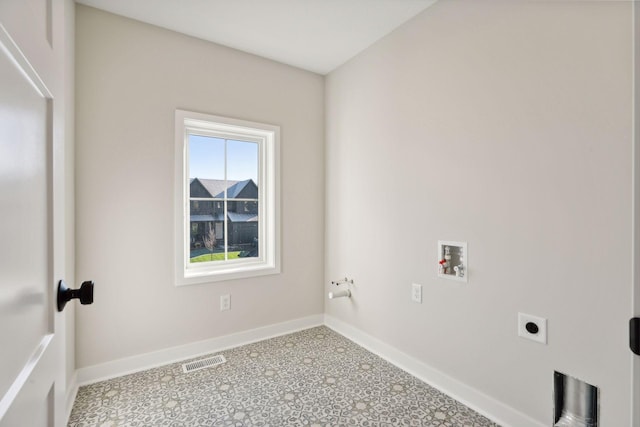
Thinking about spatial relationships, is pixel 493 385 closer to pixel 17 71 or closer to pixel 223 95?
pixel 17 71

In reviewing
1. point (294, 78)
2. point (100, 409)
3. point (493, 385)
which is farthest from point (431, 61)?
point (100, 409)

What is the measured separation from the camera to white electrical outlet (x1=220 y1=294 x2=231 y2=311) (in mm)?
2559

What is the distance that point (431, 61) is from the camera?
6.74 feet

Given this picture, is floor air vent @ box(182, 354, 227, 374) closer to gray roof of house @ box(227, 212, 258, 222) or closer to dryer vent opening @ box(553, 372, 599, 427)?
gray roof of house @ box(227, 212, 258, 222)

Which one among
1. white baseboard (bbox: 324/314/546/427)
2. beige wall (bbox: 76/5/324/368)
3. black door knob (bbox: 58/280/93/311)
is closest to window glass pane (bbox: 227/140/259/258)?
beige wall (bbox: 76/5/324/368)

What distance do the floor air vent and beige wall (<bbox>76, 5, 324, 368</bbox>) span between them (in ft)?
0.59

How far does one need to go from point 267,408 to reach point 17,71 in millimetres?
1868

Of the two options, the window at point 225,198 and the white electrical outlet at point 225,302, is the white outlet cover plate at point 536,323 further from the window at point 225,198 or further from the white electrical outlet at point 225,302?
the white electrical outlet at point 225,302

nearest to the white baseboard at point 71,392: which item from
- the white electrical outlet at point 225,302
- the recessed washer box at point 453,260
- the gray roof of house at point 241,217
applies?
the white electrical outlet at point 225,302

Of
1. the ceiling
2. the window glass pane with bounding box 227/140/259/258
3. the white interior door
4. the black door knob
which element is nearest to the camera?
the white interior door

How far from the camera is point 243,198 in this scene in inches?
→ 111

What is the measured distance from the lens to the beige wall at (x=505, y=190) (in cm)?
133

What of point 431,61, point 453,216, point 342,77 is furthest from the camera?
point 342,77

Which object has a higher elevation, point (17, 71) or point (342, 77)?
point (342, 77)
